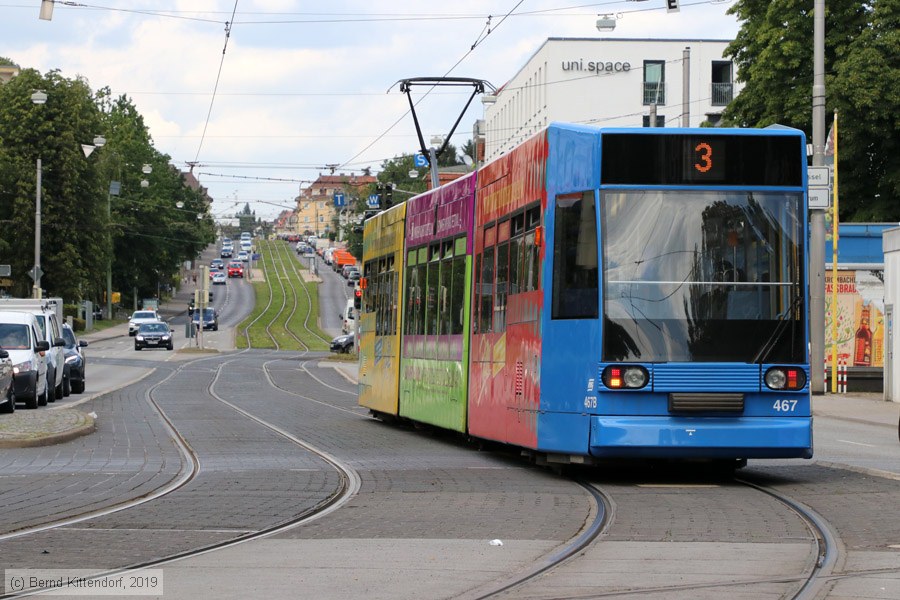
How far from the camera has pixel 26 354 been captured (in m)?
29.4

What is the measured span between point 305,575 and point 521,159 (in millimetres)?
7893

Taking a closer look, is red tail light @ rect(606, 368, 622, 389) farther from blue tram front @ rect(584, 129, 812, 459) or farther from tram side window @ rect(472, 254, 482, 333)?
tram side window @ rect(472, 254, 482, 333)

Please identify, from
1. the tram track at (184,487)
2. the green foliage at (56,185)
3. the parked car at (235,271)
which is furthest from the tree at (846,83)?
the parked car at (235,271)

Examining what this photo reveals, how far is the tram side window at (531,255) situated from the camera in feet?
48.1

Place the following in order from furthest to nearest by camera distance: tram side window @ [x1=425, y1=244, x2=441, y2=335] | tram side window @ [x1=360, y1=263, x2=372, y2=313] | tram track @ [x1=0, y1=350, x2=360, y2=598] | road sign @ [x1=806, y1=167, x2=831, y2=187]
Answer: road sign @ [x1=806, y1=167, x2=831, y2=187]
tram side window @ [x1=360, y1=263, x2=372, y2=313]
tram side window @ [x1=425, y1=244, x2=441, y2=335]
tram track @ [x1=0, y1=350, x2=360, y2=598]

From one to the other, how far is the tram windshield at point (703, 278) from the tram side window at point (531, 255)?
1106mm

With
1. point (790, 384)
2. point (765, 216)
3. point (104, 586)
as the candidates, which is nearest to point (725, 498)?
point (790, 384)

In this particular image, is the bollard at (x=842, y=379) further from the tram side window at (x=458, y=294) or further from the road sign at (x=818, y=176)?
the tram side window at (x=458, y=294)

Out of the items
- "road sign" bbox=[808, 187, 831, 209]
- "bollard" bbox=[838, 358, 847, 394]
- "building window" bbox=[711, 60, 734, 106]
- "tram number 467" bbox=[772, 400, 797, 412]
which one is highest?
"building window" bbox=[711, 60, 734, 106]

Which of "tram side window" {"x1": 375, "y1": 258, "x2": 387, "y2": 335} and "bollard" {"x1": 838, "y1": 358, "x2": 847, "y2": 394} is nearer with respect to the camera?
"tram side window" {"x1": 375, "y1": 258, "x2": 387, "y2": 335}

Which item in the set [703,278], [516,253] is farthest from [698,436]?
[516,253]

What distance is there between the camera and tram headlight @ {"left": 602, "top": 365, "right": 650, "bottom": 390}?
1336 centimetres

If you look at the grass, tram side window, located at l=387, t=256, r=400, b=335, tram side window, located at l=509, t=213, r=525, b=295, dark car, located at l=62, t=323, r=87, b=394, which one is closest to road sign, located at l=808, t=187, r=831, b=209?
tram side window, located at l=387, t=256, r=400, b=335

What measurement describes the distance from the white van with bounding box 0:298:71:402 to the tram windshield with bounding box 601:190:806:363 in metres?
19.8
